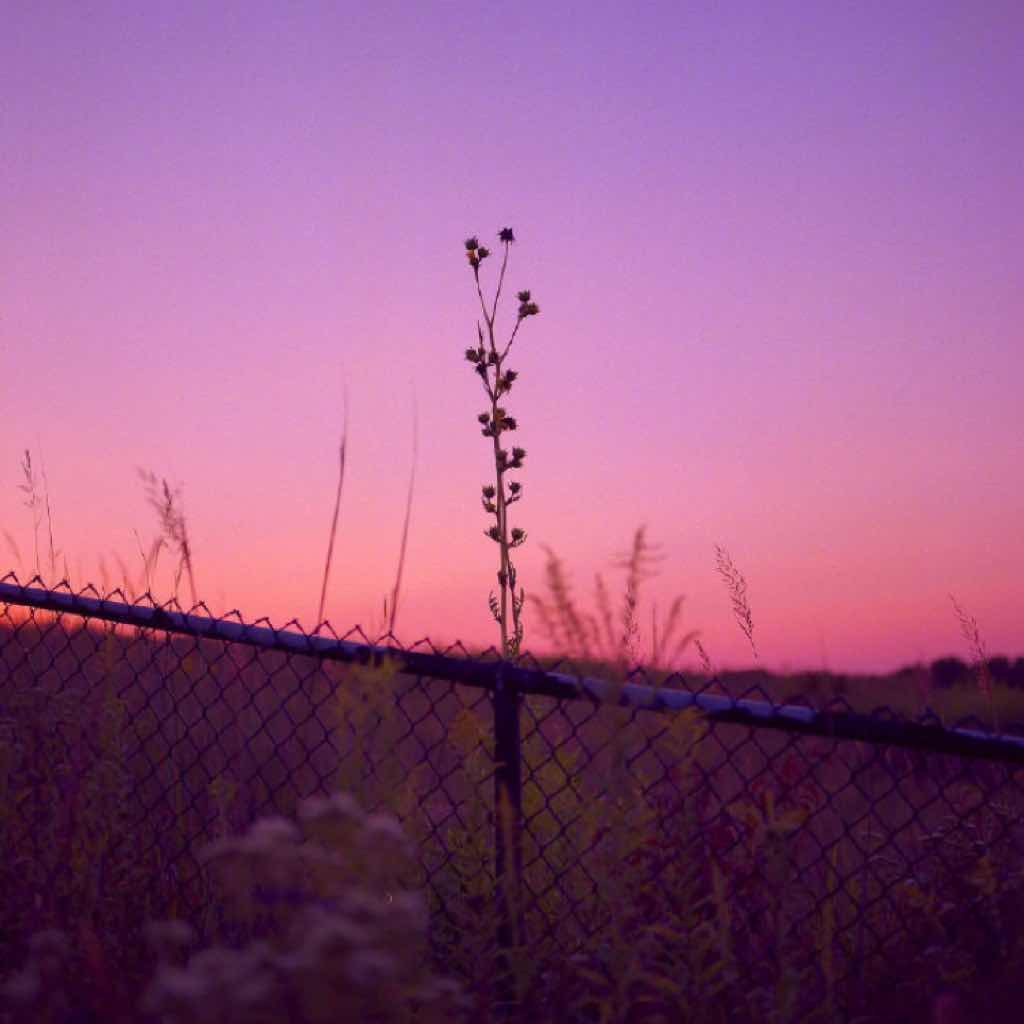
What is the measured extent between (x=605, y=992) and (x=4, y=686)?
164 inches

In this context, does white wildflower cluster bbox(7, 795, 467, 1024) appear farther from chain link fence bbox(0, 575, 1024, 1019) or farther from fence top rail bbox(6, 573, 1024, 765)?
fence top rail bbox(6, 573, 1024, 765)

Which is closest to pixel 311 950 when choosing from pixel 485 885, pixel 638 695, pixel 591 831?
pixel 591 831

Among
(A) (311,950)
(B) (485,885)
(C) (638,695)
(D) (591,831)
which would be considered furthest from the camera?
(B) (485,885)

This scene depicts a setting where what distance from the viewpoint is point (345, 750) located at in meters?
2.18

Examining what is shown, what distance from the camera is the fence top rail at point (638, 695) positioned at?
8.63 ft

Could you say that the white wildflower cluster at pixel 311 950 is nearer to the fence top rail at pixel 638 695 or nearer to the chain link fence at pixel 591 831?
the chain link fence at pixel 591 831

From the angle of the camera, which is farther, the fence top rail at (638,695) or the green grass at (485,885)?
the fence top rail at (638,695)

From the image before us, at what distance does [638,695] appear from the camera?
271 centimetres

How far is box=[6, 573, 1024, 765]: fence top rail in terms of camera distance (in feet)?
8.63

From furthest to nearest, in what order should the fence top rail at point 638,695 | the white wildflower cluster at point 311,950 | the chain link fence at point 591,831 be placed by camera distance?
1. the fence top rail at point 638,695
2. the chain link fence at point 591,831
3. the white wildflower cluster at point 311,950

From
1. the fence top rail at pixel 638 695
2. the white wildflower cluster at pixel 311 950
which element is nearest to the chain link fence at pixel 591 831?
the fence top rail at pixel 638 695

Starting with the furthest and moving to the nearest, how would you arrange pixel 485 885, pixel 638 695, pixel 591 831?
pixel 485 885 → pixel 638 695 → pixel 591 831

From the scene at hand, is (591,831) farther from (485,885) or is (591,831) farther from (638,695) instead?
(485,885)

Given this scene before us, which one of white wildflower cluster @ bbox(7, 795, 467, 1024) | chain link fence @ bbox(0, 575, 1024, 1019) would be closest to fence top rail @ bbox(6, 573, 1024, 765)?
chain link fence @ bbox(0, 575, 1024, 1019)
